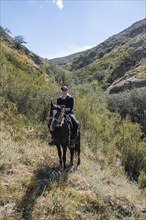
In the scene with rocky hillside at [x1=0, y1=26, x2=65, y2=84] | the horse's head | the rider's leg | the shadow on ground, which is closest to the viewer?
the shadow on ground

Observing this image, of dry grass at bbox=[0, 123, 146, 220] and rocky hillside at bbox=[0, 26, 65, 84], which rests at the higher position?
rocky hillside at bbox=[0, 26, 65, 84]

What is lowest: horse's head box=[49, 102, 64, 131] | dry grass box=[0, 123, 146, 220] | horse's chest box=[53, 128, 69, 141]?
dry grass box=[0, 123, 146, 220]

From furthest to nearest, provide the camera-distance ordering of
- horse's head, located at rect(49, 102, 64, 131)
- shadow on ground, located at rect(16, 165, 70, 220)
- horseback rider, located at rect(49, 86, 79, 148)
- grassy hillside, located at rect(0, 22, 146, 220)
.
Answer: horseback rider, located at rect(49, 86, 79, 148)
horse's head, located at rect(49, 102, 64, 131)
grassy hillside, located at rect(0, 22, 146, 220)
shadow on ground, located at rect(16, 165, 70, 220)

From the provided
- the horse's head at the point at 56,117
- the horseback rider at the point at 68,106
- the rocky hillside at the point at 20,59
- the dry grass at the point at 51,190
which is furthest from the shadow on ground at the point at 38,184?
the rocky hillside at the point at 20,59

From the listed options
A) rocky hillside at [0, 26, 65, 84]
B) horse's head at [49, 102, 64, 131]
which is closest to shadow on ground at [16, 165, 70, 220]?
horse's head at [49, 102, 64, 131]

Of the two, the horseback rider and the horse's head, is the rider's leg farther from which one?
the horse's head

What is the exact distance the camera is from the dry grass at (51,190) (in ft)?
22.9

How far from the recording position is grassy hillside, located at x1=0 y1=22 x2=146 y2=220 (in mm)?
7262

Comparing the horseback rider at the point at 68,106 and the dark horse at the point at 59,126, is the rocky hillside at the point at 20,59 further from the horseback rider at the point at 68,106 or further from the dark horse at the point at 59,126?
the dark horse at the point at 59,126

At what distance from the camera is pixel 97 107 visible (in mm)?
18312

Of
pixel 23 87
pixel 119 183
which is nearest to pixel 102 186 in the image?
pixel 119 183

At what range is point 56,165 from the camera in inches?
390

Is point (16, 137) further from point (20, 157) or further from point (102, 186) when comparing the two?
point (102, 186)

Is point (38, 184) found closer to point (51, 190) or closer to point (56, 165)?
point (51, 190)
